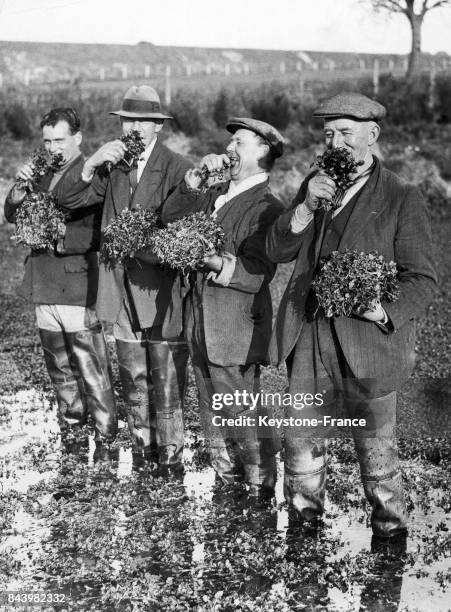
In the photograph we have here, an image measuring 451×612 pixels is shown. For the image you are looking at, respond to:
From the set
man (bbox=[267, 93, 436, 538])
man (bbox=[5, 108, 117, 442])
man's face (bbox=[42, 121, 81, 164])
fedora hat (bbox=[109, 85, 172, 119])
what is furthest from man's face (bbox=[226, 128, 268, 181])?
man's face (bbox=[42, 121, 81, 164])

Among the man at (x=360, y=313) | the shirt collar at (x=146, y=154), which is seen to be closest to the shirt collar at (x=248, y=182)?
the man at (x=360, y=313)

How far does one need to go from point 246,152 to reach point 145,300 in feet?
5.05

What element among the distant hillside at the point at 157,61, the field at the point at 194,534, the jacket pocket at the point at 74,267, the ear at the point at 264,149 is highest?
the distant hillside at the point at 157,61

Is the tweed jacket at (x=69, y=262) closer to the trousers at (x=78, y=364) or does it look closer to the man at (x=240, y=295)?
the trousers at (x=78, y=364)

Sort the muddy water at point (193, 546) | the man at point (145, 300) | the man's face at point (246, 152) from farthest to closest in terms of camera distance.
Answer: the man at point (145, 300) < the man's face at point (246, 152) < the muddy water at point (193, 546)

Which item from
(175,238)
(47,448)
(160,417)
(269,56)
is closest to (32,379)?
(47,448)

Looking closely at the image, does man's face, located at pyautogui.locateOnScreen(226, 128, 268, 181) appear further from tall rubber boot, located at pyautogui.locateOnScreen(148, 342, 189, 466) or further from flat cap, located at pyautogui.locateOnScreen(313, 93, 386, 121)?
tall rubber boot, located at pyautogui.locateOnScreen(148, 342, 189, 466)

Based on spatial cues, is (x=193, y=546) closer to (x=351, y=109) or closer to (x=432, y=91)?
(x=351, y=109)

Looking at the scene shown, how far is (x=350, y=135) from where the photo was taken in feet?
18.8

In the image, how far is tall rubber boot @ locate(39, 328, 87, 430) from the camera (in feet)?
28.4

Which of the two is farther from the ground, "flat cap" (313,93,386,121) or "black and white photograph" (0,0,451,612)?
"flat cap" (313,93,386,121)

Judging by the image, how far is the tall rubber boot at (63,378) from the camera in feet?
28.4

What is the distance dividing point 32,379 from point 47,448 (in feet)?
8.90

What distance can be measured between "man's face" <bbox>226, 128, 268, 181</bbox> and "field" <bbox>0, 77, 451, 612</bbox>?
8.04ft
